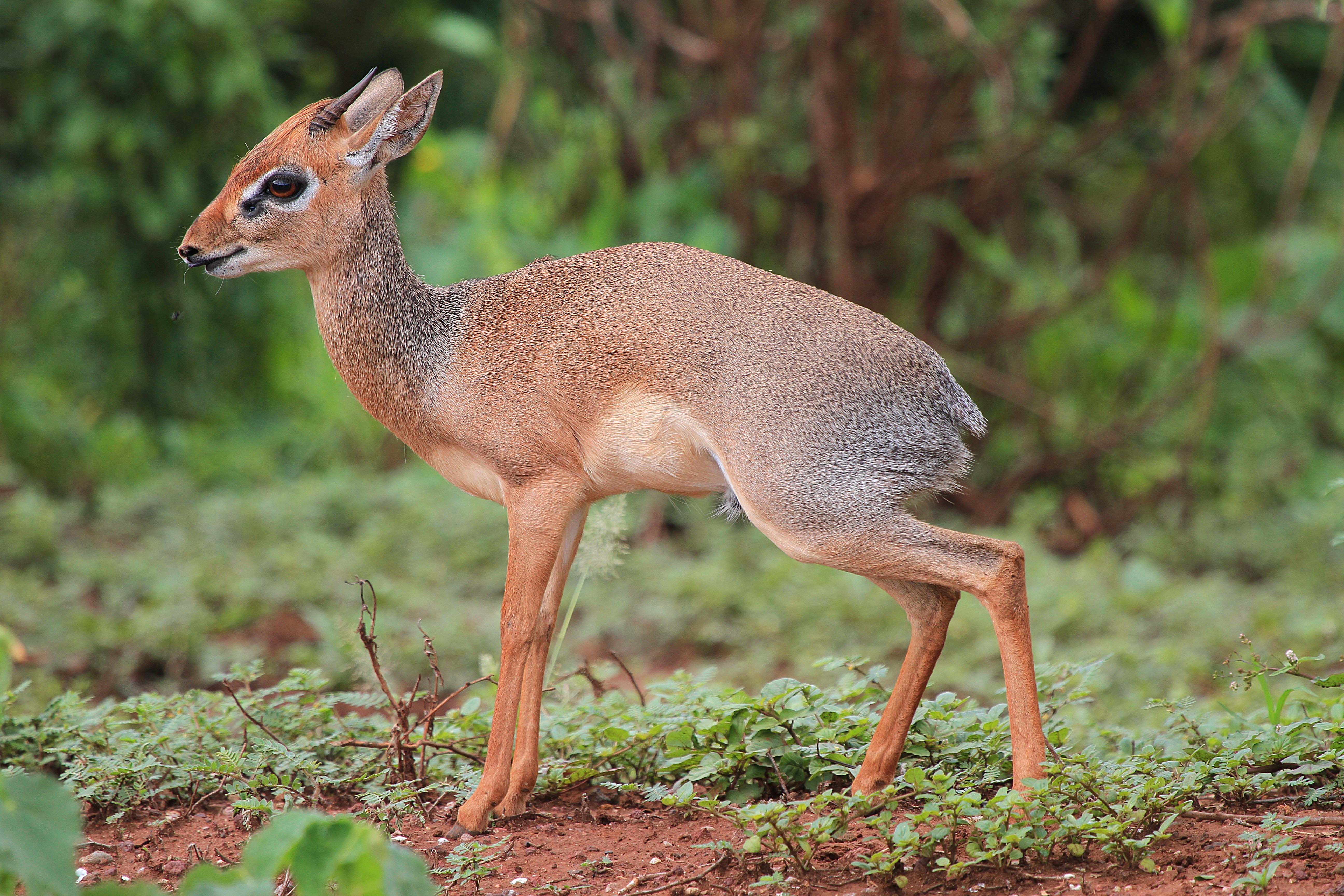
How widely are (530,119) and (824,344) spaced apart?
727 cm

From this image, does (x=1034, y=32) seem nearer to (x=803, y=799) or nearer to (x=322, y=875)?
(x=803, y=799)

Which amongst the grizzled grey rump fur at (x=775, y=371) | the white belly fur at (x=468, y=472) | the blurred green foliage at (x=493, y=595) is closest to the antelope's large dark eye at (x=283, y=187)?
the grizzled grey rump fur at (x=775, y=371)

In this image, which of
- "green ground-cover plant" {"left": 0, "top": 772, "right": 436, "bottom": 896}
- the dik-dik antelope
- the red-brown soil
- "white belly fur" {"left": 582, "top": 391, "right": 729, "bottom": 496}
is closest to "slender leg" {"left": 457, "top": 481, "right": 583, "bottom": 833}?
the dik-dik antelope

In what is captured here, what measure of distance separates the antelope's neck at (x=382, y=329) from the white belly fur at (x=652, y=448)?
19.2 inches

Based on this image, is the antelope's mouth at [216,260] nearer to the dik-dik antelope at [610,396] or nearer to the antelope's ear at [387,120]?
the dik-dik antelope at [610,396]

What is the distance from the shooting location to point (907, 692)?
3.46 metres

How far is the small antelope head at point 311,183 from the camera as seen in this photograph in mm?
3516

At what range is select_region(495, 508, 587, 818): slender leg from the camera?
357 cm

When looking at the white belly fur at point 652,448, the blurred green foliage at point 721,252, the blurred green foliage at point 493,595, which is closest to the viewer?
the white belly fur at point 652,448

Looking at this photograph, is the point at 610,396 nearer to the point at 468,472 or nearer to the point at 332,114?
the point at 468,472

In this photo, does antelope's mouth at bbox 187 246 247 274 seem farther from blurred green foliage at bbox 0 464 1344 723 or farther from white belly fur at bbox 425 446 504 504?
blurred green foliage at bbox 0 464 1344 723

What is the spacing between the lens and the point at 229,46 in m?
8.38

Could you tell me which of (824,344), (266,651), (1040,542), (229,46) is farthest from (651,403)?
(229,46)

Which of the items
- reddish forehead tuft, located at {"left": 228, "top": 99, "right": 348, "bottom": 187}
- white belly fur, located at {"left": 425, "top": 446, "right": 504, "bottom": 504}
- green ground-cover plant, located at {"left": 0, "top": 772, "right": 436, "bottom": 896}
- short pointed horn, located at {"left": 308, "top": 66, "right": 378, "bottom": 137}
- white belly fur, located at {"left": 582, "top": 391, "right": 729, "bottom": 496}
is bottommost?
green ground-cover plant, located at {"left": 0, "top": 772, "right": 436, "bottom": 896}
